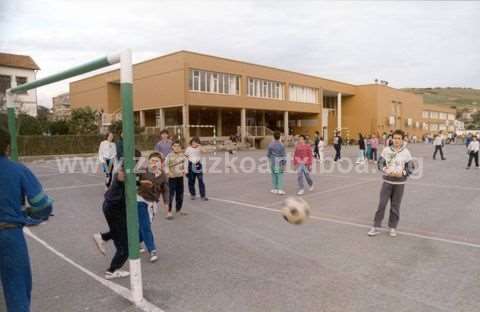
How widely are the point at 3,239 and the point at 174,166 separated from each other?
16.6ft

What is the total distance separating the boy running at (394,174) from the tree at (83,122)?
31.9m

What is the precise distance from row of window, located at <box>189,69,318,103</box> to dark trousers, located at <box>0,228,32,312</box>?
32.1 meters

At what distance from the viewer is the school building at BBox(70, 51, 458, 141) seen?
115ft

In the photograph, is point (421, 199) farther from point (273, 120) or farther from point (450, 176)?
point (273, 120)

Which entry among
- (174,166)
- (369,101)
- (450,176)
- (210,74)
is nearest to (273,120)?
(369,101)

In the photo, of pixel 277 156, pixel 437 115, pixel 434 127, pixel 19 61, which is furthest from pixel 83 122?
pixel 437 115

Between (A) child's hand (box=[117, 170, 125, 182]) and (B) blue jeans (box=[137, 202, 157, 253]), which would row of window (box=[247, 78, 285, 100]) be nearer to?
(B) blue jeans (box=[137, 202, 157, 253])

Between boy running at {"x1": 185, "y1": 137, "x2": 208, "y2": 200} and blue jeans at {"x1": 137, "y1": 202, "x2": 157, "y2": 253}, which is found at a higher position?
boy running at {"x1": 185, "y1": 137, "x2": 208, "y2": 200}

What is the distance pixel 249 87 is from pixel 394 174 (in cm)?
3516

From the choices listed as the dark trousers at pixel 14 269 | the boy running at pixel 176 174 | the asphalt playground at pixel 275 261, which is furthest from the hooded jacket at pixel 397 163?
the dark trousers at pixel 14 269

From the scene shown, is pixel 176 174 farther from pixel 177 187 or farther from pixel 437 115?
pixel 437 115

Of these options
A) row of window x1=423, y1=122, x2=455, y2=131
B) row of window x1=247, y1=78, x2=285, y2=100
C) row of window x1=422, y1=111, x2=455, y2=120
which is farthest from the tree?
row of window x1=422, y1=111, x2=455, y2=120

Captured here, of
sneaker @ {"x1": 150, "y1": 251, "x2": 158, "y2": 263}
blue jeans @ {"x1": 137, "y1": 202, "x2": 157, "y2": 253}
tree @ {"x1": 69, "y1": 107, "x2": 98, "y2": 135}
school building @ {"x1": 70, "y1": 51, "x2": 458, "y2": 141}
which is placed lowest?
sneaker @ {"x1": 150, "y1": 251, "x2": 158, "y2": 263}

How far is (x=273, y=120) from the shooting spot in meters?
54.5
